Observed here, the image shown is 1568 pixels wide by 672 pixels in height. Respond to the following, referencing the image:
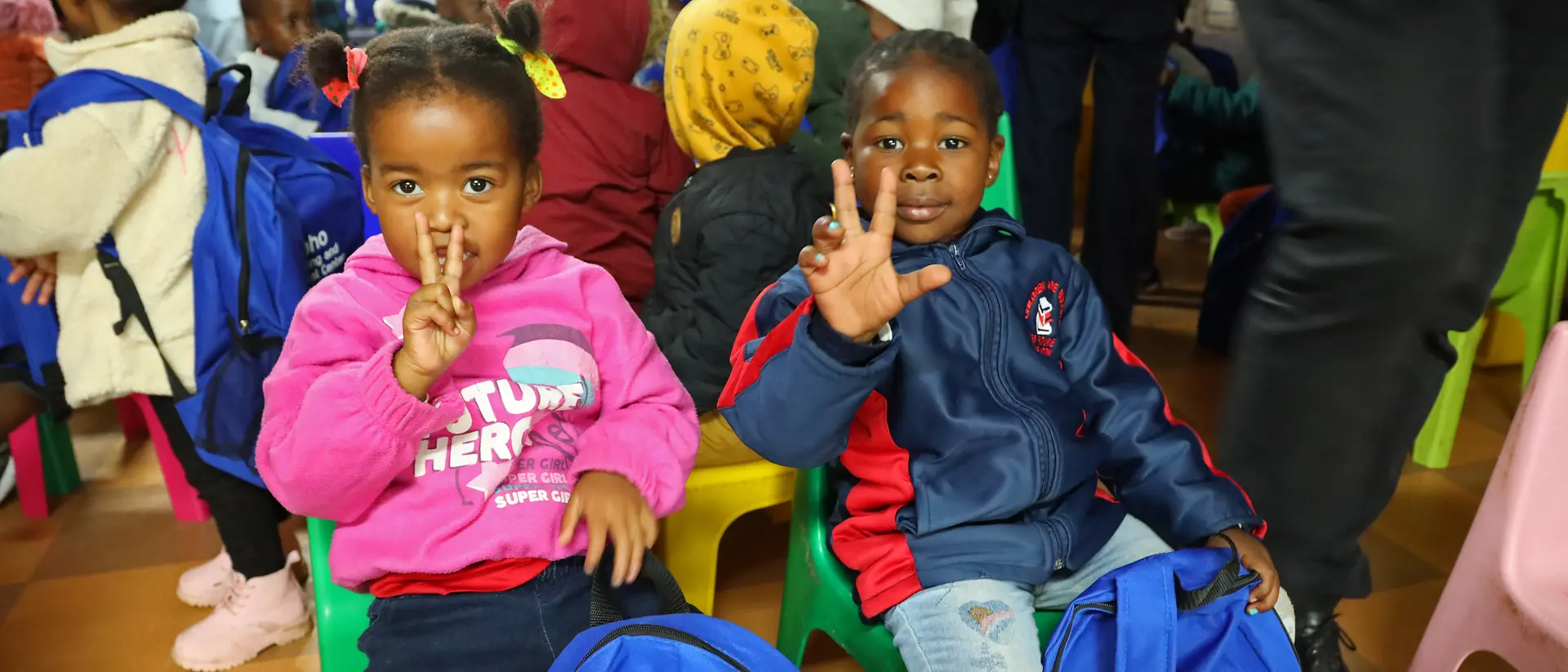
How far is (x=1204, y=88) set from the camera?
325 centimetres

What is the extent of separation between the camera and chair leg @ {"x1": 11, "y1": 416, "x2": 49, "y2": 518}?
206 cm

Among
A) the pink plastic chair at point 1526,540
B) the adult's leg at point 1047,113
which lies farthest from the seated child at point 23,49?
the pink plastic chair at point 1526,540

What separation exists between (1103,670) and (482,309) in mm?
765

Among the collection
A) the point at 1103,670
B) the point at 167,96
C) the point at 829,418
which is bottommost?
the point at 1103,670

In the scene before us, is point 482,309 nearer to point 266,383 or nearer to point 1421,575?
point 266,383

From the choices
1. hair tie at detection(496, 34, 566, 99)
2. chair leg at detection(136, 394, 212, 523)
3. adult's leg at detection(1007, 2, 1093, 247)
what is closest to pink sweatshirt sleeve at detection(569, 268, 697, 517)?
hair tie at detection(496, 34, 566, 99)

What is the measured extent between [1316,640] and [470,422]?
112 cm

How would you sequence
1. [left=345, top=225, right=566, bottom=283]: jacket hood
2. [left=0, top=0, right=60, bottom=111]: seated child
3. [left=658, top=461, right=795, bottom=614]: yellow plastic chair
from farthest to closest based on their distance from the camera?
[left=0, top=0, right=60, bottom=111]: seated child
[left=658, top=461, right=795, bottom=614]: yellow plastic chair
[left=345, top=225, right=566, bottom=283]: jacket hood

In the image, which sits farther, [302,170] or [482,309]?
[302,170]

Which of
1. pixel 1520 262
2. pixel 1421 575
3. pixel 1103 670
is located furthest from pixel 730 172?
pixel 1520 262

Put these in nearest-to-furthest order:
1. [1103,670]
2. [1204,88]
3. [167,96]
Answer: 1. [1103,670]
2. [167,96]
3. [1204,88]

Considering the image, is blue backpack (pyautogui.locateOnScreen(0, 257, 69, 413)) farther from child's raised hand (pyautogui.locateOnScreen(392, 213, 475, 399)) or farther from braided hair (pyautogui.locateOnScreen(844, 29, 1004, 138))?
braided hair (pyautogui.locateOnScreen(844, 29, 1004, 138))

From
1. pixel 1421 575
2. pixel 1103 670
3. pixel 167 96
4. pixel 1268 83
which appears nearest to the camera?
pixel 1103 670

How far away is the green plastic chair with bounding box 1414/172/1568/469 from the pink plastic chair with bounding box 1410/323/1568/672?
1.04 meters
